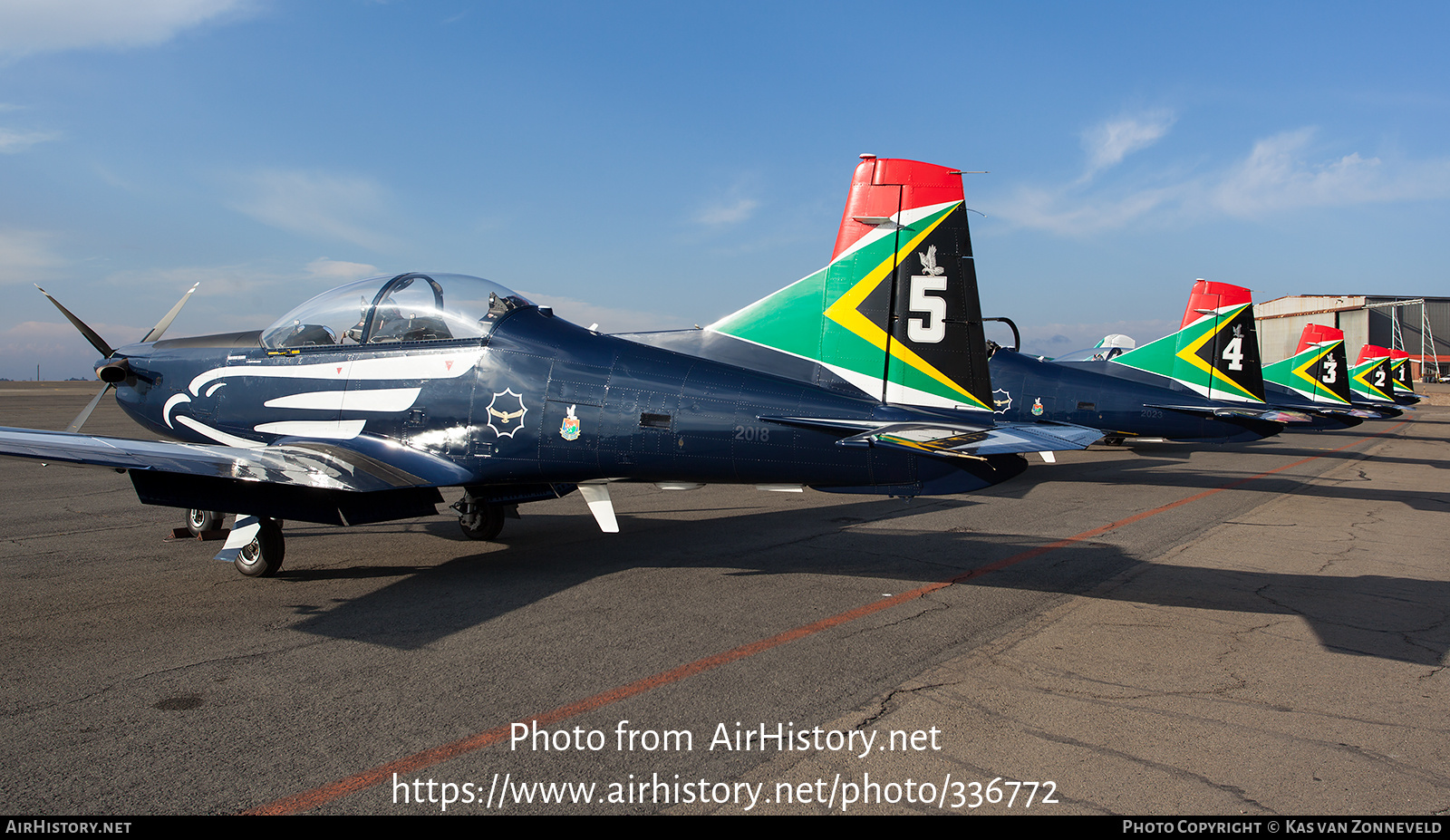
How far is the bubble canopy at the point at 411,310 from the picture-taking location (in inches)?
273

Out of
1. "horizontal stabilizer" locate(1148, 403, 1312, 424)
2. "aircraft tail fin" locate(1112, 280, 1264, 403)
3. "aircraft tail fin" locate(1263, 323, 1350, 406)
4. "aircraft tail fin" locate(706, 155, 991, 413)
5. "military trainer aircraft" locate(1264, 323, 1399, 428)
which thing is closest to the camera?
"aircraft tail fin" locate(706, 155, 991, 413)

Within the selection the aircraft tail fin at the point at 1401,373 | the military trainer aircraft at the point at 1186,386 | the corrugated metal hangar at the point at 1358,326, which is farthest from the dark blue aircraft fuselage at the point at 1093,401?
the corrugated metal hangar at the point at 1358,326

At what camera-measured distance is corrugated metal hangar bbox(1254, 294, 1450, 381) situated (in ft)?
267

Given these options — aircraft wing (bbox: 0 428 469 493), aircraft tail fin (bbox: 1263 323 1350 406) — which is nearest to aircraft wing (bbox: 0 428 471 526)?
aircraft wing (bbox: 0 428 469 493)

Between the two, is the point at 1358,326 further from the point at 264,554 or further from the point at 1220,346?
the point at 264,554

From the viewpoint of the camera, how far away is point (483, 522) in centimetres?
845

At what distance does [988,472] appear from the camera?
573 cm

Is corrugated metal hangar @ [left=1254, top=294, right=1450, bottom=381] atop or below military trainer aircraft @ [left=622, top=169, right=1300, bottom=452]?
atop

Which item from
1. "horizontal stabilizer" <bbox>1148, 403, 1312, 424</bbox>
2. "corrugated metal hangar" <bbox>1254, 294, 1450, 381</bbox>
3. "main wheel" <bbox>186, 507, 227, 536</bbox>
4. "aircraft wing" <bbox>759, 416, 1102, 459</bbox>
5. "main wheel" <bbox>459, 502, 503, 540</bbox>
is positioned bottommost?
"main wheel" <bbox>459, 502, 503, 540</bbox>

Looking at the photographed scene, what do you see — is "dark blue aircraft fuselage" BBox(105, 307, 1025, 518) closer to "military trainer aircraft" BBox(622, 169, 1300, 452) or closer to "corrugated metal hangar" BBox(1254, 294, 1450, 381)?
"military trainer aircraft" BBox(622, 169, 1300, 452)

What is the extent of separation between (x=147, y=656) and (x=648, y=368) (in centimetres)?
379

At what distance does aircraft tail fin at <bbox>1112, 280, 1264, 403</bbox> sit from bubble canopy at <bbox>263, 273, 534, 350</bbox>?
16218 millimetres

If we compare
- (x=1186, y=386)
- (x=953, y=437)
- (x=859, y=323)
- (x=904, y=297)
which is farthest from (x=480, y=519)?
(x=1186, y=386)

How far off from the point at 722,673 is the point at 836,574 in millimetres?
2764
